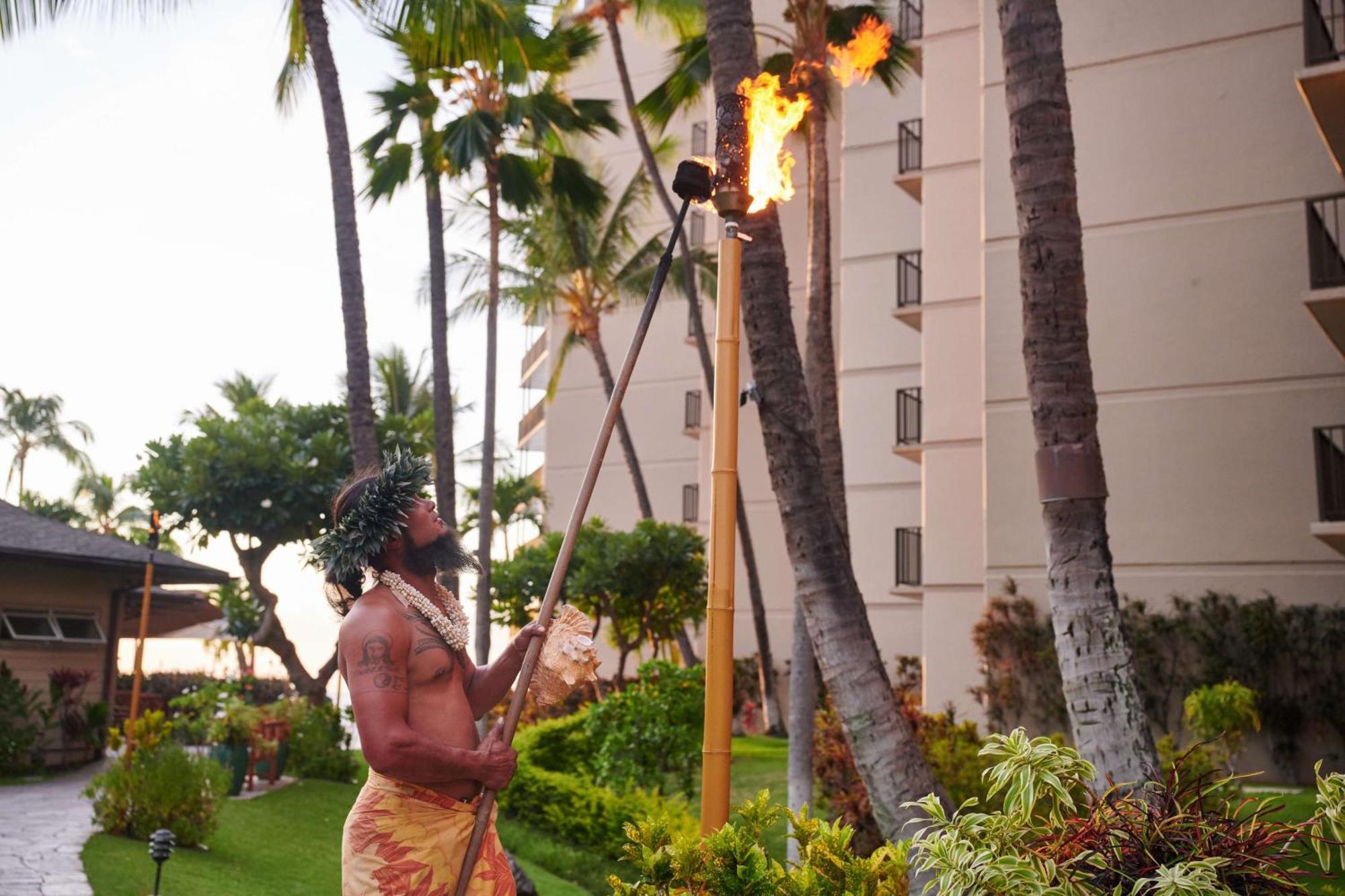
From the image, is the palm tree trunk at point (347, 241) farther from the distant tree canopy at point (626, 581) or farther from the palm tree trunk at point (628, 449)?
the palm tree trunk at point (628, 449)

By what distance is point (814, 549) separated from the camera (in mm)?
7277

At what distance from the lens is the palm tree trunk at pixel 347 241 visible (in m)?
11.6

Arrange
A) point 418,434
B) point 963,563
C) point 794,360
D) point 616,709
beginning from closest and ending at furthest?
point 794,360, point 616,709, point 963,563, point 418,434

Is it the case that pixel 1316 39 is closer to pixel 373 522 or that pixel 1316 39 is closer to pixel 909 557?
pixel 373 522

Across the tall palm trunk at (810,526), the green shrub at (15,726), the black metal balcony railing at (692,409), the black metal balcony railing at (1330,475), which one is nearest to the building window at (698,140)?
the black metal balcony railing at (692,409)

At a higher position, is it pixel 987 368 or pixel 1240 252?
pixel 1240 252

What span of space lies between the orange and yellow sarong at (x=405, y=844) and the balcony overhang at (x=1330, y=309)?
39.2ft

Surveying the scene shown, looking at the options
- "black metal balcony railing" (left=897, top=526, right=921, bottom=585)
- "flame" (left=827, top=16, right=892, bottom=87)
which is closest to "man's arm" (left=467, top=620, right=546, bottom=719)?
"flame" (left=827, top=16, right=892, bottom=87)

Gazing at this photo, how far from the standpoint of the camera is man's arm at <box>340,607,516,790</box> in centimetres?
360

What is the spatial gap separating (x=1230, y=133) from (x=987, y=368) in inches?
164

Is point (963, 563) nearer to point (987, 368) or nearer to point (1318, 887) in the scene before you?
point (987, 368)

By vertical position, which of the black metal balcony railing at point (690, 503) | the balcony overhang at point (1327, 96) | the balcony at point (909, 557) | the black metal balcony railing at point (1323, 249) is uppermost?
the balcony overhang at point (1327, 96)

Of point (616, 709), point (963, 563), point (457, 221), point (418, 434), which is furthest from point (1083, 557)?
point (457, 221)

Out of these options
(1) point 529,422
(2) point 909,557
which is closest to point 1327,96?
(2) point 909,557
